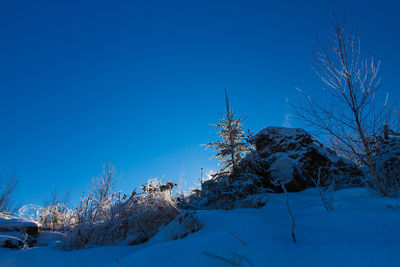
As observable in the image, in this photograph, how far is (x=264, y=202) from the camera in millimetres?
3045

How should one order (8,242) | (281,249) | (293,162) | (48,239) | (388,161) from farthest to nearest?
(293,162) → (388,161) → (48,239) → (8,242) → (281,249)

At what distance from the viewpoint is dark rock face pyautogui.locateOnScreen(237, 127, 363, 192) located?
4039 mm

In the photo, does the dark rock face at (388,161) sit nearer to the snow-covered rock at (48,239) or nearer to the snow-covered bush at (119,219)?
the snow-covered bush at (119,219)

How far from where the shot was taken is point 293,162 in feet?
14.4

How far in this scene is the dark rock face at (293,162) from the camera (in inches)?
159

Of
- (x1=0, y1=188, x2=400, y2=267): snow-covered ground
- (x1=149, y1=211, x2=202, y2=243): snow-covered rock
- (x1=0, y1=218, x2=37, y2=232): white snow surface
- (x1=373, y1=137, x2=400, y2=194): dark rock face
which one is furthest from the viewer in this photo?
(x1=373, y1=137, x2=400, y2=194): dark rock face

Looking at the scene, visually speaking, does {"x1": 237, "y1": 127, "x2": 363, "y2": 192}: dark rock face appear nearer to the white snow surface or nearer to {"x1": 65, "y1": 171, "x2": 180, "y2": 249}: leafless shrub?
{"x1": 65, "y1": 171, "x2": 180, "y2": 249}: leafless shrub

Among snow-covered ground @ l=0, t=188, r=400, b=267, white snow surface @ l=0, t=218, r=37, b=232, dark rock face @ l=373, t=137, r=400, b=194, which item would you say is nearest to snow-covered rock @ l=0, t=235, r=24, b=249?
white snow surface @ l=0, t=218, r=37, b=232

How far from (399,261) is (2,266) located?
210 centimetres

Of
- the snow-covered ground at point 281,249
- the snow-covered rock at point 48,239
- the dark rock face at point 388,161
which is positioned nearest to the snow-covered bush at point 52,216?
the snow-covered rock at point 48,239

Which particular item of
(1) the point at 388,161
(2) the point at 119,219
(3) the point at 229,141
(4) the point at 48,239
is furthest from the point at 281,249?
(3) the point at 229,141

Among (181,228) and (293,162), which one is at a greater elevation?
(293,162)

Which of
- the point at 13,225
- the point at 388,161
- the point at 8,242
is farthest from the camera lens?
the point at 388,161

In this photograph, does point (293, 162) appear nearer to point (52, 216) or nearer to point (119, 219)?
point (119, 219)
